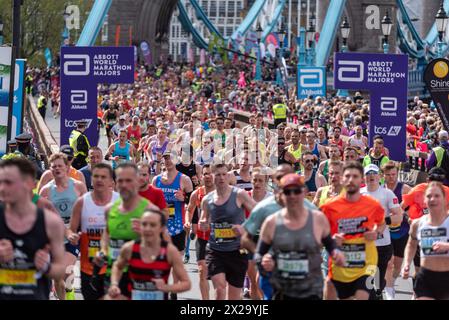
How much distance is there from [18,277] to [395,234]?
6.23 meters

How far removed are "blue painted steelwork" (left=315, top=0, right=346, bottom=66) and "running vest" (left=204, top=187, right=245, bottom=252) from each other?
35189 millimetres

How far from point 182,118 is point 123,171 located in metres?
19.4

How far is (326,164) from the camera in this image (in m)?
16.8

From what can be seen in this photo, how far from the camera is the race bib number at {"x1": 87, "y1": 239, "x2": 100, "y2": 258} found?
37.9 ft

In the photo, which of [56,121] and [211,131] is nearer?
[211,131]

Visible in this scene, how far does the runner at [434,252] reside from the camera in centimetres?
1114

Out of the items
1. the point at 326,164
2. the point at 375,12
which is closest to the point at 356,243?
the point at 326,164

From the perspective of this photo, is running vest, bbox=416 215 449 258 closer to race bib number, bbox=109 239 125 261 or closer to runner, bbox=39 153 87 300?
race bib number, bbox=109 239 125 261

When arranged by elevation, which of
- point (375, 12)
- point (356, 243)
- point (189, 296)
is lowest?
point (189, 296)

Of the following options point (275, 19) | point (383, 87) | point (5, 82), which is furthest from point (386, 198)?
point (275, 19)

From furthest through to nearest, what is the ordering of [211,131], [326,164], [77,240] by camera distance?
[211,131] < [326,164] < [77,240]

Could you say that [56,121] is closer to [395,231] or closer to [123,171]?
[395,231]

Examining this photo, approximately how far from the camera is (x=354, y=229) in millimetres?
11141

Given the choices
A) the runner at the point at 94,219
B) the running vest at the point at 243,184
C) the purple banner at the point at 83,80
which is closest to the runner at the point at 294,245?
the runner at the point at 94,219
